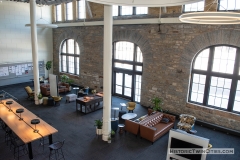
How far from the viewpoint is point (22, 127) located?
6.73 metres

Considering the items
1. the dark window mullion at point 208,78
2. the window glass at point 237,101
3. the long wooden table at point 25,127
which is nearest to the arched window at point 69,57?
the long wooden table at point 25,127

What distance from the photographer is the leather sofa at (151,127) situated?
760cm

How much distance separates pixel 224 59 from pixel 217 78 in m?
0.89

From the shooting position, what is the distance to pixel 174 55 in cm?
975

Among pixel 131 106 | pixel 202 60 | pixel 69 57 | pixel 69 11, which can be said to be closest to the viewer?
pixel 202 60

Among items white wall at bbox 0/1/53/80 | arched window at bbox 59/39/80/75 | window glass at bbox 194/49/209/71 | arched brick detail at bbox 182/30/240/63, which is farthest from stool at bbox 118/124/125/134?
white wall at bbox 0/1/53/80

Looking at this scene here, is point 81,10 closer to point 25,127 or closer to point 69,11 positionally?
point 69,11

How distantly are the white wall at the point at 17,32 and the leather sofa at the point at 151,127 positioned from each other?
36.4ft

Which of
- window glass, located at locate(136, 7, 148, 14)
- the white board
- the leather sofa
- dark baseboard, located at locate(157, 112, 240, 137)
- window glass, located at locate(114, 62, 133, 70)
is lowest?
dark baseboard, located at locate(157, 112, 240, 137)

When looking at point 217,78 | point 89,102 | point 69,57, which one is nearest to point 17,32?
point 69,57

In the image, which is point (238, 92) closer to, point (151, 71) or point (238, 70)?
point (238, 70)

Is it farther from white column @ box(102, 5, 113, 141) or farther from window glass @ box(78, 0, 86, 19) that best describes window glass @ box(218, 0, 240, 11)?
window glass @ box(78, 0, 86, 19)

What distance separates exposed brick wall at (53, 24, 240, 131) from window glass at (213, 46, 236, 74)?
0.47 metres

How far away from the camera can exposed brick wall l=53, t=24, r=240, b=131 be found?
28.2 feet
